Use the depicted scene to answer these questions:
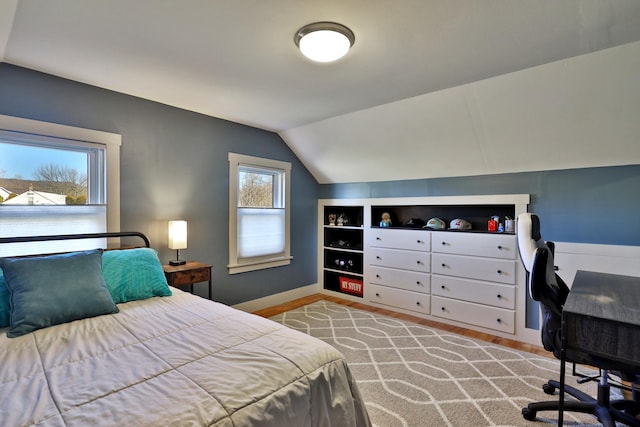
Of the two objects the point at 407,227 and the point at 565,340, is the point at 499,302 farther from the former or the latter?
the point at 565,340

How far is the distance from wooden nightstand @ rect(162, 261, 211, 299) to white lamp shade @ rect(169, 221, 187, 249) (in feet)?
0.65

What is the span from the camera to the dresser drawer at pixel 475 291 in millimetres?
3229

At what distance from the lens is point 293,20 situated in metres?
1.75

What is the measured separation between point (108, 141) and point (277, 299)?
8.76ft

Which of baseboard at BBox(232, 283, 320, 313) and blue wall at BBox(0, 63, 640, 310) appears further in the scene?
baseboard at BBox(232, 283, 320, 313)

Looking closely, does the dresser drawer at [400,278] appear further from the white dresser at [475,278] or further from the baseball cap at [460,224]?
the baseball cap at [460,224]

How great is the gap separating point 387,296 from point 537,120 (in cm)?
260

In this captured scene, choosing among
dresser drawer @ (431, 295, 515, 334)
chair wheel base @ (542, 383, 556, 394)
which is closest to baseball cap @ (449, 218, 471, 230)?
dresser drawer @ (431, 295, 515, 334)

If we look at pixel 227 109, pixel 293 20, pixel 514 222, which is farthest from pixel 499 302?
pixel 227 109

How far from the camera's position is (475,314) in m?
3.43

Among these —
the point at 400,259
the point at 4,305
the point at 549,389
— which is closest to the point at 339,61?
the point at 4,305

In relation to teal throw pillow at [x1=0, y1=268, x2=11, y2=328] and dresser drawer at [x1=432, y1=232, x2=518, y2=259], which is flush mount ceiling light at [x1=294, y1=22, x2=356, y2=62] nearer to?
teal throw pillow at [x1=0, y1=268, x2=11, y2=328]

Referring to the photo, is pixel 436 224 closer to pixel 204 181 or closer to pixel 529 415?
pixel 529 415

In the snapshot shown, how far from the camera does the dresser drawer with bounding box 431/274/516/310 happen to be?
323 cm
